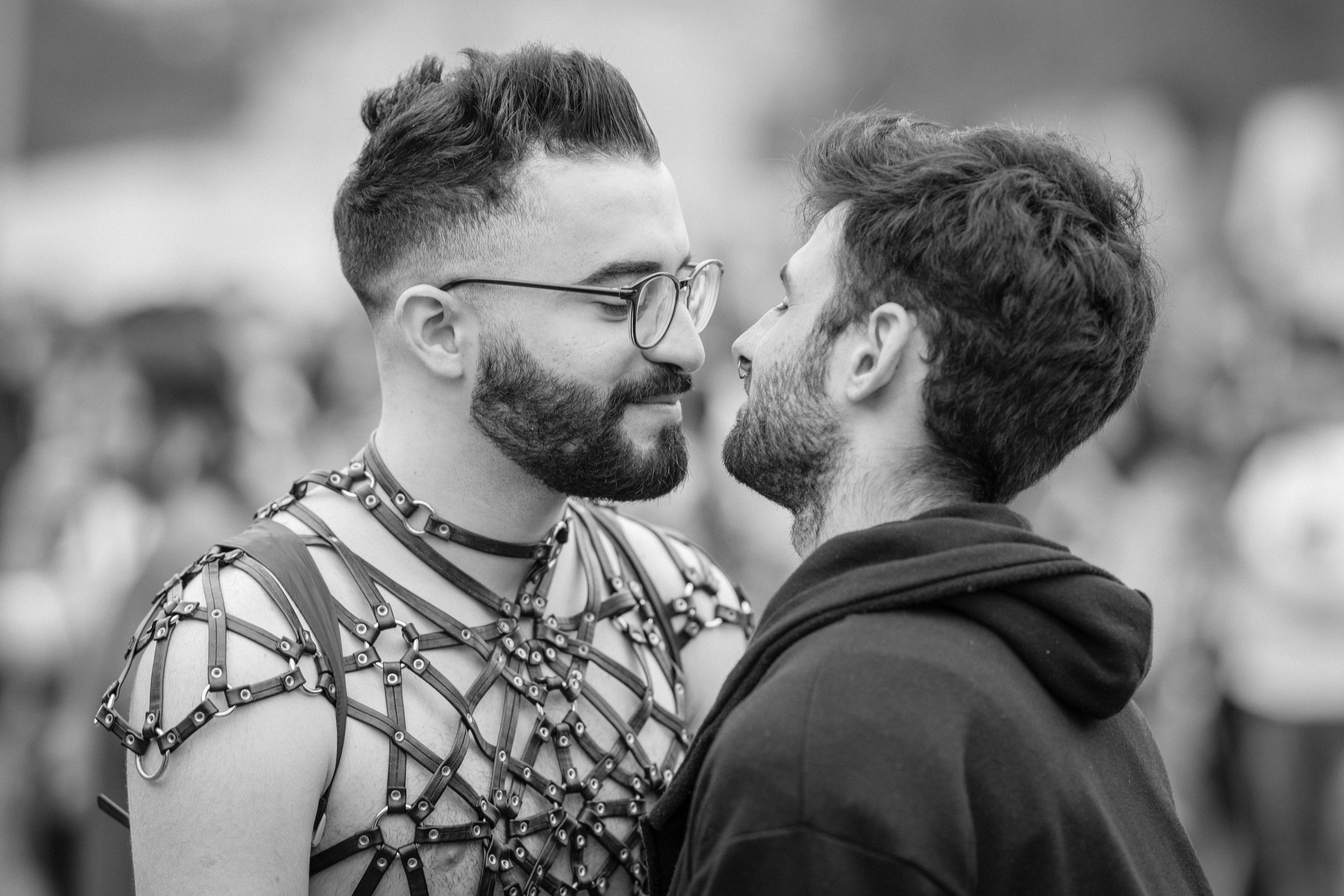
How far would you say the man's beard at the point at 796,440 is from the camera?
225 cm

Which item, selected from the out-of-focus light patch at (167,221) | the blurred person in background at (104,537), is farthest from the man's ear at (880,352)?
the out-of-focus light patch at (167,221)

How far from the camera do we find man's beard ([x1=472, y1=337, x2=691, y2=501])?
2621 millimetres

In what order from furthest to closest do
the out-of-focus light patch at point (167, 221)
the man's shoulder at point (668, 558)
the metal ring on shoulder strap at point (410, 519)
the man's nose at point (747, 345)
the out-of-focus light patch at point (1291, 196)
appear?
the out-of-focus light patch at point (167, 221)
the out-of-focus light patch at point (1291, 196)
the man's shoulder at point (668, 558)
the metal ring on shoulder strap at point (410, 519)
the man's nose at point (747, 345)

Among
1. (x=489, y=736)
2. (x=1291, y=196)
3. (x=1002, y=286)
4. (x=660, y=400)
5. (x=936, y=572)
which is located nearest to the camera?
(x=936, y=572)

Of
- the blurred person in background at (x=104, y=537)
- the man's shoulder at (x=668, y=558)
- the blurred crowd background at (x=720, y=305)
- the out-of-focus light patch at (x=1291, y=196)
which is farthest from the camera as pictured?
the out-of-focus light patch at (x=1291, y=196)

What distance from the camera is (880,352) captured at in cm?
219

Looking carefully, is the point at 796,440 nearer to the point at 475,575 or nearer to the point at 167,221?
the point at 475,575

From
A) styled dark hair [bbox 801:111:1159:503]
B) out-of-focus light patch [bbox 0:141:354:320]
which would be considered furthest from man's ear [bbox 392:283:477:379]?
out-of-focus light patch [bbox 0:141:354:320]

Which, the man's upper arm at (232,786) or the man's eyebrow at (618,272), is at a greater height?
the man's eyebrow at (618,272)

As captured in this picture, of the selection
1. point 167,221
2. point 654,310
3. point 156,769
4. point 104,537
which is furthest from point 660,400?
point 167,221

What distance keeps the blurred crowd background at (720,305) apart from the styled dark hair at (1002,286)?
536mm

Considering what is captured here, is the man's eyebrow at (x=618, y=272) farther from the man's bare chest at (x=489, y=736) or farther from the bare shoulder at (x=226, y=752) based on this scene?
the bare shoulder at (x=226, y=752)

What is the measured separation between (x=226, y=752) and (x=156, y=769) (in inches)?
4.8

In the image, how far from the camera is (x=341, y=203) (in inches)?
112
